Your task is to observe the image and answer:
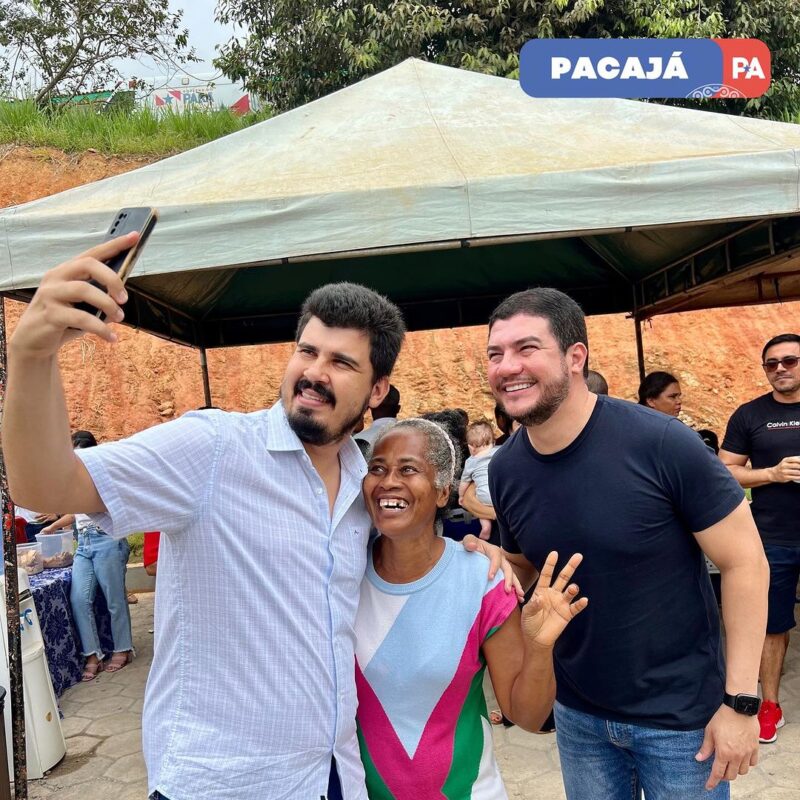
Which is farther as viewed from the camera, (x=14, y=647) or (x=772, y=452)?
(x=772, y=452)

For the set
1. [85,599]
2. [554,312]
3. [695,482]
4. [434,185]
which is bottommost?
[85,599]

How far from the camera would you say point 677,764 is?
183 cm

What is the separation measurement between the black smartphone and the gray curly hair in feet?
2.66

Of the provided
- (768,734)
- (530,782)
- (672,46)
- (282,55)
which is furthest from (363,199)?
(282,55)

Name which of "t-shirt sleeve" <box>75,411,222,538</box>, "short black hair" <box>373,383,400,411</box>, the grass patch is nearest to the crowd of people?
"t-shirt sleeve" <box>75,411,222,538</box>

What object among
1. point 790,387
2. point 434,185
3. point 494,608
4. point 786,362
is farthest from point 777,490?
point 494,608

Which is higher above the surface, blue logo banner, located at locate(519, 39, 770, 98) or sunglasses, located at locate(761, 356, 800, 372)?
blue logo banner, located at locate(519, 39, 770, 98)

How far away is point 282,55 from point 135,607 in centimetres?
960

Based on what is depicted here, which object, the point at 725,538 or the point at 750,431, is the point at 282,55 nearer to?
the point at 750,431

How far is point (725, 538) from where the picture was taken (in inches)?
69.3

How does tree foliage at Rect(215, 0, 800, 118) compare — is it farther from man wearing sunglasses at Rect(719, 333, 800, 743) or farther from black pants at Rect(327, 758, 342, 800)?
black pants at Rect(327, 758, 342, 800)

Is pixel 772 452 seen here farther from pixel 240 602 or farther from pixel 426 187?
→ pixel 240 602

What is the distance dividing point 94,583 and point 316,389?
4.48m

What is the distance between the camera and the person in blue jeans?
17.0ft
